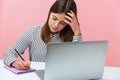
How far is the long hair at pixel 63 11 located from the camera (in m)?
1.70

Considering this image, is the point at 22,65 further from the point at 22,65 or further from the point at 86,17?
the point at 86,17

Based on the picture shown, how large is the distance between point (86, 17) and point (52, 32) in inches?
28.9

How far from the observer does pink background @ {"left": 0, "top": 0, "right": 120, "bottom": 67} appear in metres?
2.47

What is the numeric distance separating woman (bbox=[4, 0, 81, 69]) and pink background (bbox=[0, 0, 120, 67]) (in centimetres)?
64

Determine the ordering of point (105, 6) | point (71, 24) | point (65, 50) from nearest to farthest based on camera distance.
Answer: point (65, 50) < point (71, 24) < point (105, 6)

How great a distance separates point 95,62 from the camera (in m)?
1.32

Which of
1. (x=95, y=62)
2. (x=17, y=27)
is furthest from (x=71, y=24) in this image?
(x=17, y=27)

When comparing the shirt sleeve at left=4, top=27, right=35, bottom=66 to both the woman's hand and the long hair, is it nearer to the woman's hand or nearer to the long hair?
the long hair

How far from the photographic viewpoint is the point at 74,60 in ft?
4.10

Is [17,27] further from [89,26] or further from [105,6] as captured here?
[105,6]

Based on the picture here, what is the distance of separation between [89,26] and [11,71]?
4.08ft

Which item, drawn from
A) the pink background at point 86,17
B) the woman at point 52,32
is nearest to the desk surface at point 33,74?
the woman at point 52,32

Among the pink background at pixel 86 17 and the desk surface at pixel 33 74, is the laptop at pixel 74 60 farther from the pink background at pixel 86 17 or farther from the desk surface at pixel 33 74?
the pink background at pixel 86 17

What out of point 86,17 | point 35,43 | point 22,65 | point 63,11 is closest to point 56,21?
point 63,11
